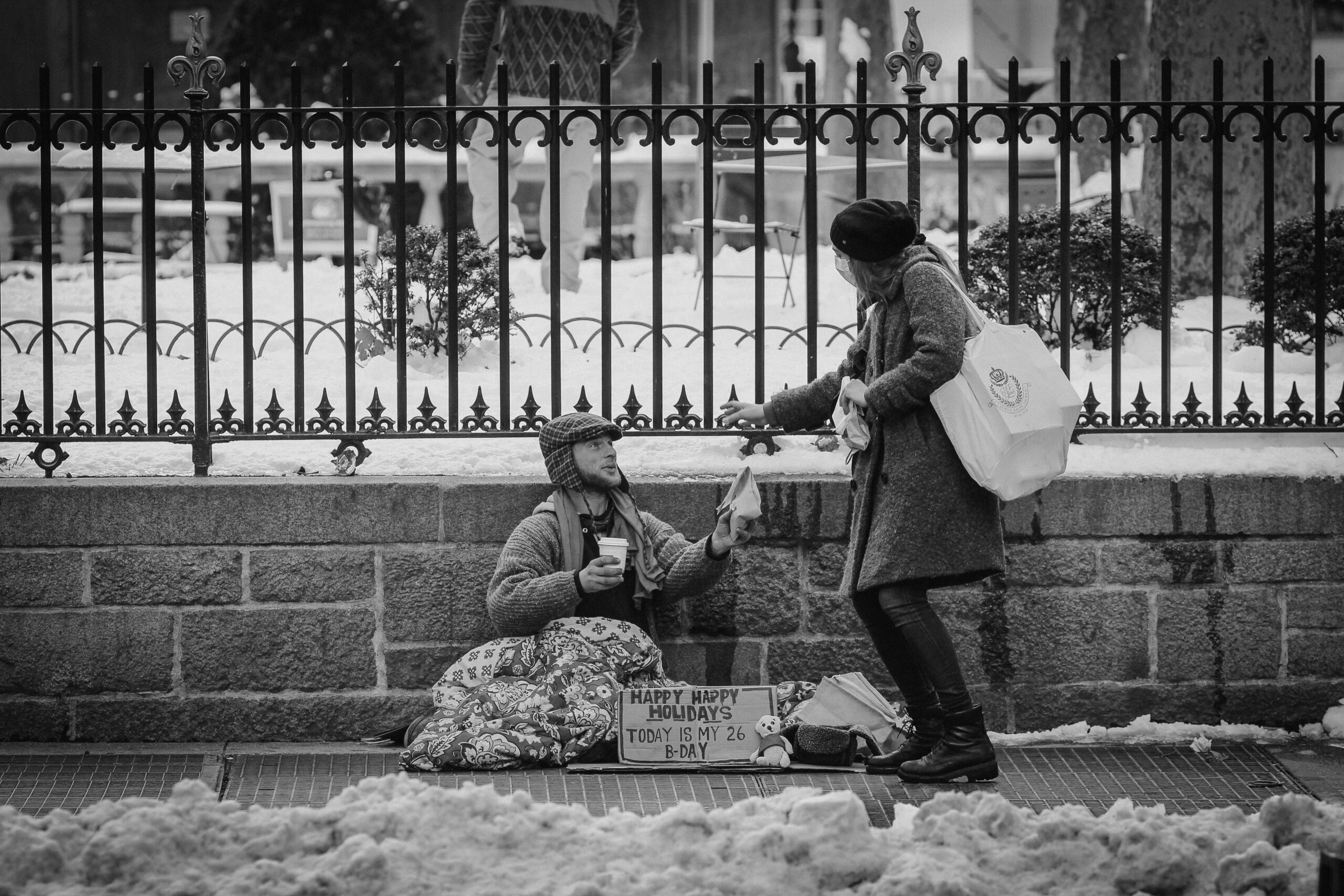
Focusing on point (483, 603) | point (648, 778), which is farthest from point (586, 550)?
point (648, 778)

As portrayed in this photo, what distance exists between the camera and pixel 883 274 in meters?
5.54

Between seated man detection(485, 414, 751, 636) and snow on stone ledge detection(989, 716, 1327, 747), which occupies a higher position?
seated man detection(485, 414, 751, 636)

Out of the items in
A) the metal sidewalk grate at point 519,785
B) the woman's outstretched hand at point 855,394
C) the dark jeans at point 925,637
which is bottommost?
the metal sidewalk grate at point 519,785

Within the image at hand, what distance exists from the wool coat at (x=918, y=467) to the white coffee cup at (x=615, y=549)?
2.50ft

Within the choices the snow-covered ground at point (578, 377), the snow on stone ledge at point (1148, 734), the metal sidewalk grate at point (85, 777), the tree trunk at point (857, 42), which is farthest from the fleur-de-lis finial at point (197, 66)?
the tree trunk at point (857, 42)

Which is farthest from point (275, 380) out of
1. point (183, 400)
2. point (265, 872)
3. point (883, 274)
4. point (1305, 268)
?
point (1305, 268)

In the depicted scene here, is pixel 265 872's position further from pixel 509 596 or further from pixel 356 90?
pixel 356 90

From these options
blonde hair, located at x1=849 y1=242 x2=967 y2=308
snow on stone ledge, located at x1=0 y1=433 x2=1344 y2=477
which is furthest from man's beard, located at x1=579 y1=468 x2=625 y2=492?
blonde hair, located at x1=849 y1=242 x2=967 y2=308

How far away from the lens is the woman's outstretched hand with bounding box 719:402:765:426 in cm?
582

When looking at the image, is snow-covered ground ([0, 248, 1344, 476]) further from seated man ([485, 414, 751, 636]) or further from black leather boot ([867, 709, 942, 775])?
black leather boot ([867, 709, 942, 775])

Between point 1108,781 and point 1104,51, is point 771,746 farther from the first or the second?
point 1104,51

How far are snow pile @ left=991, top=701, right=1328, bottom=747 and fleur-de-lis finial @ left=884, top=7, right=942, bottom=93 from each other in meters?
2.46

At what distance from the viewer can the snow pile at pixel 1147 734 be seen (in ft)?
20.6

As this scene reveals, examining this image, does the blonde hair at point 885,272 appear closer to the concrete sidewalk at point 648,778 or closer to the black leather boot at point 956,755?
the black leather boot at point 956,755
